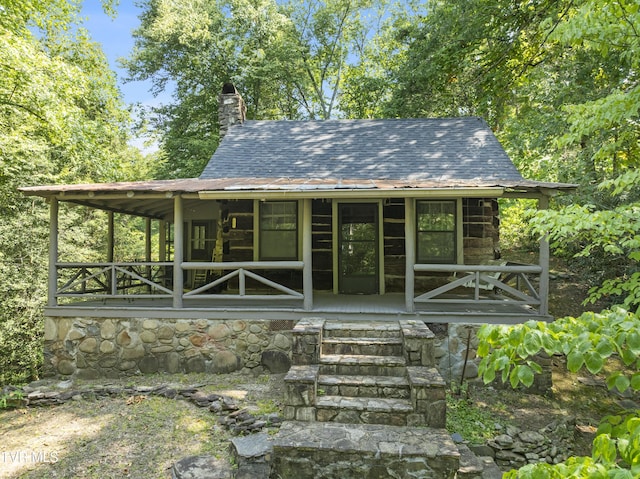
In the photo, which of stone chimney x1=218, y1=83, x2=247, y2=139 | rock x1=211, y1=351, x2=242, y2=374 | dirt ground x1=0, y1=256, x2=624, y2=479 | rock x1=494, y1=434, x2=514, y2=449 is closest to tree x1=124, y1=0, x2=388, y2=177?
stone chimney x1=218, y1=83, x2=247, y2=139

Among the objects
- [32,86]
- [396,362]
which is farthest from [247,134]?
[396,362]

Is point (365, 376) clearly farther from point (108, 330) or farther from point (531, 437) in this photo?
point (108, 330)

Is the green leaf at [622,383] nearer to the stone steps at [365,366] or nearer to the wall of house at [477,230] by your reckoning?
the stone steps at [365,366]

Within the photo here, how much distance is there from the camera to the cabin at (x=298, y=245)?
21.3 ft

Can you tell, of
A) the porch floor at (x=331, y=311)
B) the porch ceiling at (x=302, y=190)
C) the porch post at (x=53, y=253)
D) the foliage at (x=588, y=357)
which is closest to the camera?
the foliage at (x=588, y=357)

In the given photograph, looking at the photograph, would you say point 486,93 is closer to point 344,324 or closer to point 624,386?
point 344,324

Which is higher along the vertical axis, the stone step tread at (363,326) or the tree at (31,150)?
the tree at (31,150)

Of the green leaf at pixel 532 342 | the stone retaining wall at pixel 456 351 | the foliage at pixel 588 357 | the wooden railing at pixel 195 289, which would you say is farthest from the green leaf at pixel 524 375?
the wooden railing at pixel 195 289

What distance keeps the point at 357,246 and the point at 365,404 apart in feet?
14.1

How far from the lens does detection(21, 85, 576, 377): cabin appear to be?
649 cm

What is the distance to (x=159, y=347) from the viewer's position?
21.9ft

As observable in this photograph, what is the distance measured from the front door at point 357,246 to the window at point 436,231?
99cm

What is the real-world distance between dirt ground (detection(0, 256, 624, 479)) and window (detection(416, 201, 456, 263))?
2933 mm

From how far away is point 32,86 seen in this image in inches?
364
